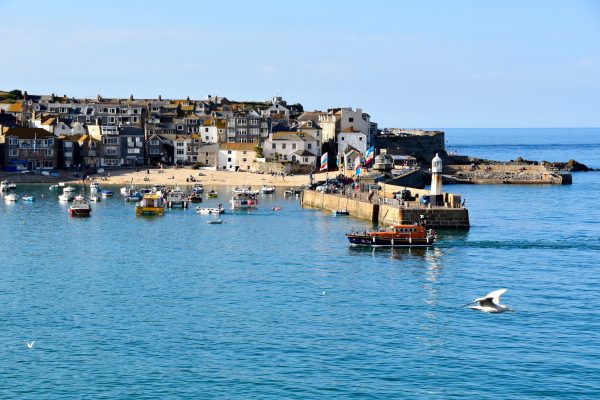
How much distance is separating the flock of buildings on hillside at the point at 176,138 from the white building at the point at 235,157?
0.48ft

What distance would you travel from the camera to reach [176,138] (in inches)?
5827

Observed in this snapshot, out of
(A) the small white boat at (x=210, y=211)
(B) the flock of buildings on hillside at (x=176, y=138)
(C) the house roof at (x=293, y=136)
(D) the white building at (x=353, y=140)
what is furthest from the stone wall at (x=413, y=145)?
(A) the small white boat at (x=210, y=211)

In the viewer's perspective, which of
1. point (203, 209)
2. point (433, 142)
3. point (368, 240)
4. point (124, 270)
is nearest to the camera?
point (124, 270)

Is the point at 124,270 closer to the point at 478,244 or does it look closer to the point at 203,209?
the point at 478,244

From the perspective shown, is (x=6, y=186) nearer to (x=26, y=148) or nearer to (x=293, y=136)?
(x=26, y=148)

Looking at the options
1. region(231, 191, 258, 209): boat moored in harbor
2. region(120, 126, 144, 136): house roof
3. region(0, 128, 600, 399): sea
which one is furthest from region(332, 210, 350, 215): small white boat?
region(120, 126, 144, 136): house roof

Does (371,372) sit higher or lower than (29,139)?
lower

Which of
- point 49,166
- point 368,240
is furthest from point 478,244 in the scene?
point 49,166

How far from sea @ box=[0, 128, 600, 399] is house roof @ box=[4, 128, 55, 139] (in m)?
58.7

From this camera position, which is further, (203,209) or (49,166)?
(49,166)

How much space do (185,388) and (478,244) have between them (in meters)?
39.1

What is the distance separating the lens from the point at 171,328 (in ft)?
142

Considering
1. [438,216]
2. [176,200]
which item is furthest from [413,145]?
[438,216]

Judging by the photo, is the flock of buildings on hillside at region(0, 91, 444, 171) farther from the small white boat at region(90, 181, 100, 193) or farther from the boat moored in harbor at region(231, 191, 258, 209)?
the boat moored in harbor at region(231, 191, 258, 209)
